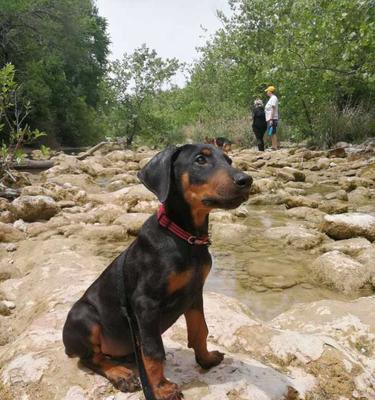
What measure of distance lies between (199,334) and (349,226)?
15.9 ft

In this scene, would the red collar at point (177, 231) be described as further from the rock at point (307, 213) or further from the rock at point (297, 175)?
the rock at point (297, 175)

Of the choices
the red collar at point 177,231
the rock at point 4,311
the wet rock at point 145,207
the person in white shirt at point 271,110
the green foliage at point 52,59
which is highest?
the green foliage at point 52,59

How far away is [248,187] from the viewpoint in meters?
2.28

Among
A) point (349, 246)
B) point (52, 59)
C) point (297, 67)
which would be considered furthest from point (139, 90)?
point (349, 246)

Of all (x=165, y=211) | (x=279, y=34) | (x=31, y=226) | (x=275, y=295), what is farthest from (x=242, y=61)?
(x=165, y=211)

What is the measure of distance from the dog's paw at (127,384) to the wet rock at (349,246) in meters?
4.37

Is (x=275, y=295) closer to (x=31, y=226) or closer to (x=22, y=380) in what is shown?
(x=22, y=380)

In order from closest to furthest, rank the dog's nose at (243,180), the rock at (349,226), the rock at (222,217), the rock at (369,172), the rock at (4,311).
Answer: the dog's nose at (243,180) < the rock at (4,311) < the rock at (349,226) < the rock at (222,217) < the rock at (369,172)

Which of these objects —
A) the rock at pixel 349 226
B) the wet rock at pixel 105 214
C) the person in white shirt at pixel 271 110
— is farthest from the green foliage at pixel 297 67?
the wet rock at pixel 105 214

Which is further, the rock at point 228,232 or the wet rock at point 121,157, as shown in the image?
the wet rock at point 121,157

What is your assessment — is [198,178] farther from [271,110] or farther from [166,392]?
[271,110]

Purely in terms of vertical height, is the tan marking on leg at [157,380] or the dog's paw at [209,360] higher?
the tan marking on leg at [157,380]

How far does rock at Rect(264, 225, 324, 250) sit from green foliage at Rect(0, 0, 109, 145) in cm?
2147

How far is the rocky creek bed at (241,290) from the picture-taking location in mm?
2613
